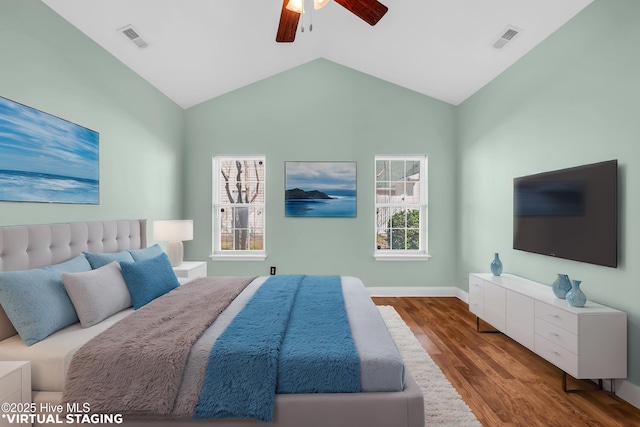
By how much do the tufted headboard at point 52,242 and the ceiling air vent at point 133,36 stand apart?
1702mm

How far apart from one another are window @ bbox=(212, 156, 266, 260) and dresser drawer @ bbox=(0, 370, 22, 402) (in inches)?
128

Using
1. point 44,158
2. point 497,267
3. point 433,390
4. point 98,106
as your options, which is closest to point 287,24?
point 98,106

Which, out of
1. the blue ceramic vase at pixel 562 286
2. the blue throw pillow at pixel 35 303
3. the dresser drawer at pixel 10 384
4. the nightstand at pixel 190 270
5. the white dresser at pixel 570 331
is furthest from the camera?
the nightstand at pixel 190 270

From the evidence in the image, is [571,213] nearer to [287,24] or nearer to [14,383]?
[287,24]

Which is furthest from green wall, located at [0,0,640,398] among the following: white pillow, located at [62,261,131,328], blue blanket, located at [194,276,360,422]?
blue blanket, located at [194,276,360,422]

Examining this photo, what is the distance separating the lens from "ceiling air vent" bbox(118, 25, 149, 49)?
9.27 ft

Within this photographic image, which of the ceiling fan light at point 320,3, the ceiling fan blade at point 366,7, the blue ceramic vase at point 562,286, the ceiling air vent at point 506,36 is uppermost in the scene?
the ceiling air vent at point 506,36

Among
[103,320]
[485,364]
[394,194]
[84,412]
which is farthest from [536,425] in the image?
[394,194]

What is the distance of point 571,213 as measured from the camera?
2.57 m

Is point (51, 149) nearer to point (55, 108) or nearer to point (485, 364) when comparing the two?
point (55, 108)

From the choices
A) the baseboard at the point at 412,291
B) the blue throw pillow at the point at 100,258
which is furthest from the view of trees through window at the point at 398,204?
the blue throw pillow at the point at 100,258

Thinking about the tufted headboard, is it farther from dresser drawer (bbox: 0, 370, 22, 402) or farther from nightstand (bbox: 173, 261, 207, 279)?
nightstand (bbox: 173, 261, 207, 279)

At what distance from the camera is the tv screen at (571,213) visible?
7.32 feet

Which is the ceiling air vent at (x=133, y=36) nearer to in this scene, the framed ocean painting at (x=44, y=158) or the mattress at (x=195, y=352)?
the framed ocean painting at (x=44, y=158)
